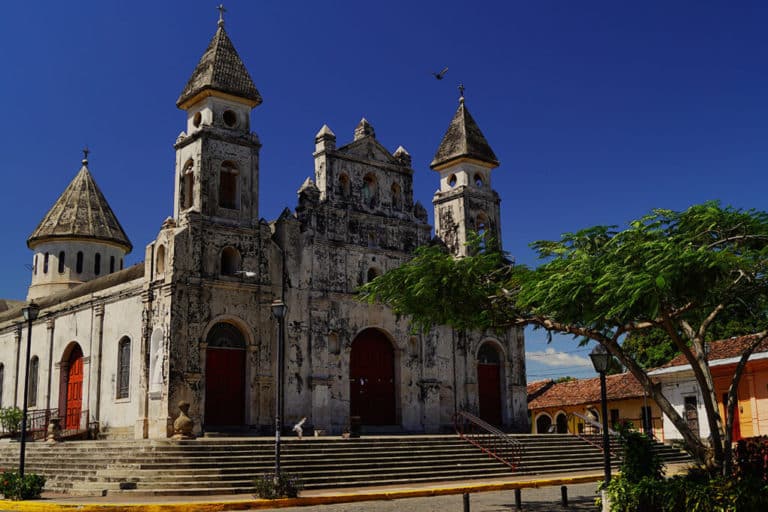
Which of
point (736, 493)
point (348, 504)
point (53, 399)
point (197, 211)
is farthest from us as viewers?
point (53, 399)

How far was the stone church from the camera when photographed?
91.2 feet

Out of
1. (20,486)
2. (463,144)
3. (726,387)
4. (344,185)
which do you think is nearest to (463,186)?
(463,144)

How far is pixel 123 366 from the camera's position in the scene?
2997 centimetres

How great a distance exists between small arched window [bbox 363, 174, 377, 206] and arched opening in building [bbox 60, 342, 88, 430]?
12586 millimetres

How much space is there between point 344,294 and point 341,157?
210 inches

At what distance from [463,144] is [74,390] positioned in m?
18.7

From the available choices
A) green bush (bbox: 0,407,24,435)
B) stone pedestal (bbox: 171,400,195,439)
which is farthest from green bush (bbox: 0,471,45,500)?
green bush (bbox: 0,407,24,435)

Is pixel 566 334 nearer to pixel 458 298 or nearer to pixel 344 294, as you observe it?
pixel 458 298

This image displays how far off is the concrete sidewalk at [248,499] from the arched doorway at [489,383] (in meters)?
10.8

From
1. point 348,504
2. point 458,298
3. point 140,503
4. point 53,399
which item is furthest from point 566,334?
point 53,399

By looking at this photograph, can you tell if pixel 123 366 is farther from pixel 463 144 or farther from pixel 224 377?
pixel 463 144

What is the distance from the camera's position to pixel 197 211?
92.9 ft

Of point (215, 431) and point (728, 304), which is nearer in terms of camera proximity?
point (728, 304)

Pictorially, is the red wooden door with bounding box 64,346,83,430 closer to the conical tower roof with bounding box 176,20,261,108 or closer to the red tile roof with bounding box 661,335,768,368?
the conical tower roof with bounding box 176,20,261,108
